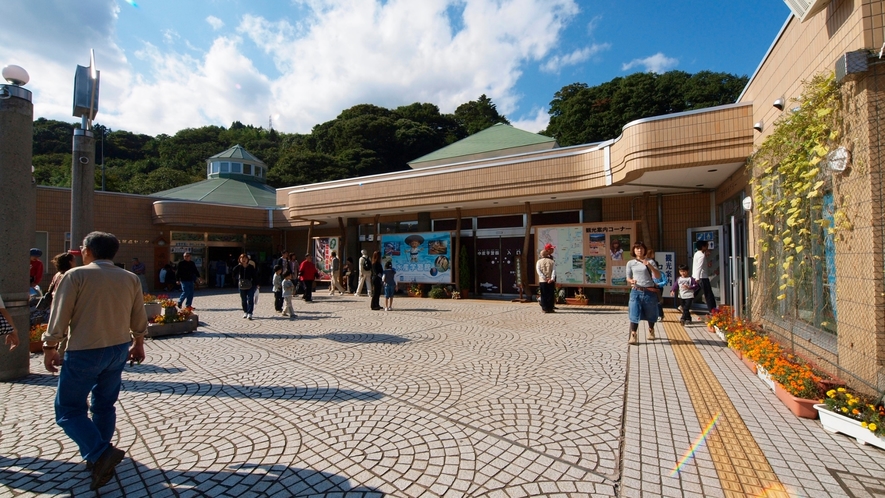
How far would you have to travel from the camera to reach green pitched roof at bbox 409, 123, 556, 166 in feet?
57.3

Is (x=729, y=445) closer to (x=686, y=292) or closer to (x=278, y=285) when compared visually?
(x=686, y=292)

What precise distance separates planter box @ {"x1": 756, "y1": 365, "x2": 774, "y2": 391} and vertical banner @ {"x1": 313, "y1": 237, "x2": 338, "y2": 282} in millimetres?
14848

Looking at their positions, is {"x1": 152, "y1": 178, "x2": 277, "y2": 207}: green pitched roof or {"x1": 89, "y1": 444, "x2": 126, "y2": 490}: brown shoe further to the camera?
{"x1": 152, "y1": 178, "x2": 277, "y2": 207}: green pitched roof

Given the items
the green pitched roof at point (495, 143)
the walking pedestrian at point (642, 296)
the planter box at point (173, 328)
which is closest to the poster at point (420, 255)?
the green pitched roof at point (495, 143)

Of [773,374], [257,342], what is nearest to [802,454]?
[773,374]

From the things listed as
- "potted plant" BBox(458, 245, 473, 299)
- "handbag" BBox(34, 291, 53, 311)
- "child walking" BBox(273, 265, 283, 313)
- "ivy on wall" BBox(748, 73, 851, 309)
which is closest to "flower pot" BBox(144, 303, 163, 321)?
"handbag" BBox(34, 291, 53, 311)

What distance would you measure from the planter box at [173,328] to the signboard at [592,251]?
9187 mm

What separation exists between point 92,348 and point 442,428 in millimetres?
2654

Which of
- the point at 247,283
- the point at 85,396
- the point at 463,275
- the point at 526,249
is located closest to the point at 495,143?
the point at 463,275

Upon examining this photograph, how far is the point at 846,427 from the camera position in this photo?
142 inches

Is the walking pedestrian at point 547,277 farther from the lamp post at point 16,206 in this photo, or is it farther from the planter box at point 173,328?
the lamp post at point 16,206

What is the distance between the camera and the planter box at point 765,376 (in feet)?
16.0

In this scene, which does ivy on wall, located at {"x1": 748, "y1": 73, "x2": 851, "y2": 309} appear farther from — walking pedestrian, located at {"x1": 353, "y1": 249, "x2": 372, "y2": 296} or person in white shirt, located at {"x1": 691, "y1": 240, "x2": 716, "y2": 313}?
walking pedestrian, located at {"x1": 353, "y1": 249, "x2": 372, "y2": 296}

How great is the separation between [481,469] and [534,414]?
1.18 metres
